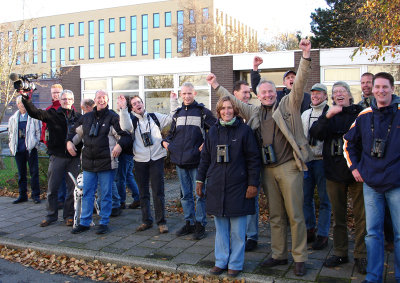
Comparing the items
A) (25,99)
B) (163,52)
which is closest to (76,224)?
(25,99)

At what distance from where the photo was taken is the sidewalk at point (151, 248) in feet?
14.4

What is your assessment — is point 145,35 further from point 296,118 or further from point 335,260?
point 335,260

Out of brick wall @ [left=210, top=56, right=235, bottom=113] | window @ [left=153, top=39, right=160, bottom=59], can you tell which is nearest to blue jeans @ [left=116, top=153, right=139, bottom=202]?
brick wall @ [left=210, top=56, right=235, bottom=113]

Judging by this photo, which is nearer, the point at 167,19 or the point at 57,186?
the point at 57,186

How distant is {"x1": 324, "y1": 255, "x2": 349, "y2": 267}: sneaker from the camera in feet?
14.8

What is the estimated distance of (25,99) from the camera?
6.26m

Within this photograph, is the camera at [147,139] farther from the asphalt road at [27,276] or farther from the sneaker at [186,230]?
the asphalt road at [27,276]

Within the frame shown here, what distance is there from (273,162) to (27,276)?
3304 millimetres

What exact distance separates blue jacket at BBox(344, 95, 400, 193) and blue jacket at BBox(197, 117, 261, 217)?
1010 mm

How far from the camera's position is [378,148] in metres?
3.80

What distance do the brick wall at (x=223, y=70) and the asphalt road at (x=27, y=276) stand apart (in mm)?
15212

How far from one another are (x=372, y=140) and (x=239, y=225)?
164cm

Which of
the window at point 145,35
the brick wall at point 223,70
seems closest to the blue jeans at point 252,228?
the brick wall at point 223,70

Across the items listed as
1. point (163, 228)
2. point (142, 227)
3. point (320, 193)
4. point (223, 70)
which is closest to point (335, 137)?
point (320, 193)
